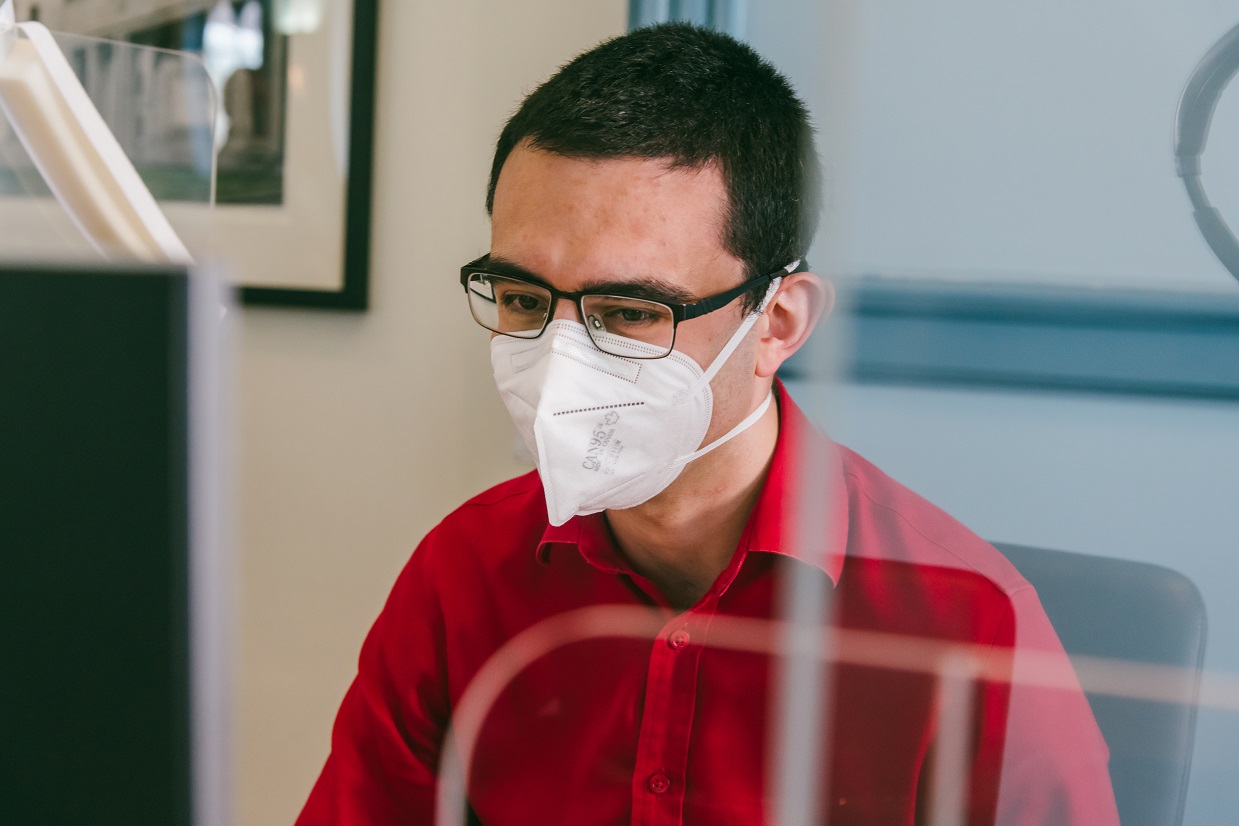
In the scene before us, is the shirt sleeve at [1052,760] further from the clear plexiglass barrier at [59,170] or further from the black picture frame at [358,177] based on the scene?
the black picture frame at [358,177]

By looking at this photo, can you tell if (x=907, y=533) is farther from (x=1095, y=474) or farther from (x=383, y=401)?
(x=383, y=401)

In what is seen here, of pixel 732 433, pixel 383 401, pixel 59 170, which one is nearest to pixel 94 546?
pixel 59 170

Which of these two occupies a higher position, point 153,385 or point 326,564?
point 153,385

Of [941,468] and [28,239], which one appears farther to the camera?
[941,468]

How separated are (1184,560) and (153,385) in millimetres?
698

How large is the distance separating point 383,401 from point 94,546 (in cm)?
92

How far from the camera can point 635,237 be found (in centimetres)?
79

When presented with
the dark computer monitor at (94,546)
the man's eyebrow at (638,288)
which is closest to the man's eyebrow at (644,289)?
the man's eyebrow at (638,288)

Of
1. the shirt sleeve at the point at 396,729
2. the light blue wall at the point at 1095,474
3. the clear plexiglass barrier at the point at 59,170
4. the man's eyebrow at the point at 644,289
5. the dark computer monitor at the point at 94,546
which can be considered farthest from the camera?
the shirt sleeve at the point at 396,729

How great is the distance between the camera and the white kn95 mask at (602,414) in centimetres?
77

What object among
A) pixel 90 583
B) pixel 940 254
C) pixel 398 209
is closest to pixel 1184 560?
pixel 940 254

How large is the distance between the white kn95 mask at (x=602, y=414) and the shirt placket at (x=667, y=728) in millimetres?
130

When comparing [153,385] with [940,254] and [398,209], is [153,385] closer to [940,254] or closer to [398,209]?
[940,254]

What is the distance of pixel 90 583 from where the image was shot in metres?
0.24
